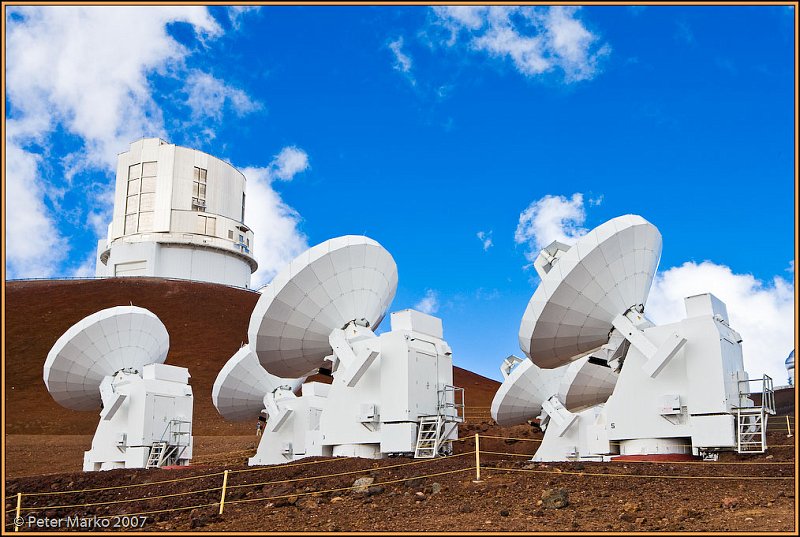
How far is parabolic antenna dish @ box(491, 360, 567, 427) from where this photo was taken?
2959 cm

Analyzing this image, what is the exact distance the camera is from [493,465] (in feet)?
59.5

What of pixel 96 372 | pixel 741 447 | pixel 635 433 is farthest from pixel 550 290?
pixel 96 372

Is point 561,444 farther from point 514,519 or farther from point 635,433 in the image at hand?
point 514,519

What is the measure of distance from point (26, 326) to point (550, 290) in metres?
57.9

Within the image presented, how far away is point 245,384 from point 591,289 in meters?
16.5

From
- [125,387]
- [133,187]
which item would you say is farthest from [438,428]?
[133,187]

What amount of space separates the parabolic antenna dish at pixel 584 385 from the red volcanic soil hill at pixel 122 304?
26012 mm

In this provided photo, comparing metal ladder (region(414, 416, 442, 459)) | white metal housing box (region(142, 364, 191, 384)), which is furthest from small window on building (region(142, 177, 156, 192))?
metal ladder (region(414, 416, 442, 459))

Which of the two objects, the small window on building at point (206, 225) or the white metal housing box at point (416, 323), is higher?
the small window on building at point (206, 225)

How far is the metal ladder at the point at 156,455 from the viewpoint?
28.6m

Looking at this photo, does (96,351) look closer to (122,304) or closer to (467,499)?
(467,499)

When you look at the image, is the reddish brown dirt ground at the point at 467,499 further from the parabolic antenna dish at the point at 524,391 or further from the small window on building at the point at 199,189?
the small window on building at the point at 199,189

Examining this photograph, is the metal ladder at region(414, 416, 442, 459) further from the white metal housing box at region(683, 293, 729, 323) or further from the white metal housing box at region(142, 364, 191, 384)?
the white metal housing box at region(142, 364, 191, 384)

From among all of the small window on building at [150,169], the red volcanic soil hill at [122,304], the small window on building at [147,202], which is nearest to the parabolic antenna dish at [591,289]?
the red volcanic soil hill at [122,304]
